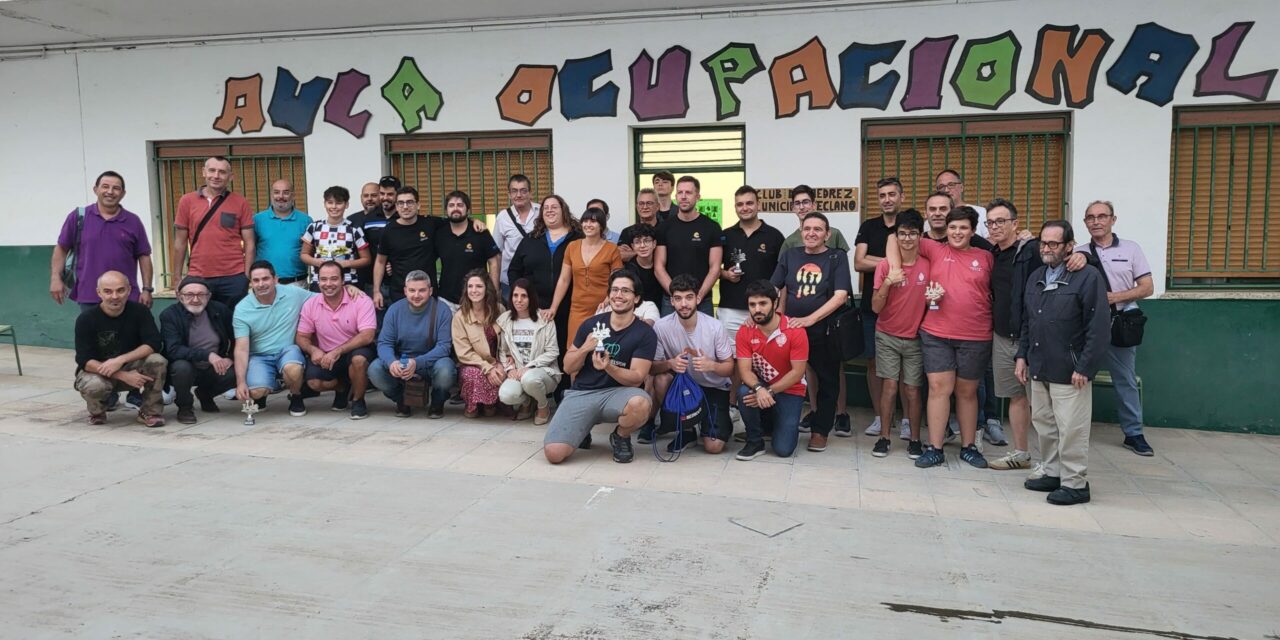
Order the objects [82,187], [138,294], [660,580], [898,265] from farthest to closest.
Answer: [82,187], [138,294], [898,265], [660,580]

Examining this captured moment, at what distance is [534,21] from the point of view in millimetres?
8664

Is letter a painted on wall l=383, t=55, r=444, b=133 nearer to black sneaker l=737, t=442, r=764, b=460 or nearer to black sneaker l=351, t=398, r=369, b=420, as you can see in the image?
black sneaker l=351, t=398, r=369, b=420

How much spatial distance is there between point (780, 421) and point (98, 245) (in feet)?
19.1

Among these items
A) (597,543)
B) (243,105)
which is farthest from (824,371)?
(243,105)

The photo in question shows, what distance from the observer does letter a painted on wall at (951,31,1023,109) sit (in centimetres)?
762

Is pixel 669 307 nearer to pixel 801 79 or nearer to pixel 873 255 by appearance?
pixel 873 255

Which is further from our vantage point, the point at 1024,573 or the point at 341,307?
the point at 341,307

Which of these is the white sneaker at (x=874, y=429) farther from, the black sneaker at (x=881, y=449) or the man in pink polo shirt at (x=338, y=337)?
the man in pink polo shirt at (x=338, y=337)

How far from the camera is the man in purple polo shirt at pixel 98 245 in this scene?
7457mm

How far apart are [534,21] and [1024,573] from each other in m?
6.71

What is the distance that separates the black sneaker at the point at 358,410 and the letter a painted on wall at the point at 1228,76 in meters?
7.37

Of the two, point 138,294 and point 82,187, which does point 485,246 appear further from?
point 82,187

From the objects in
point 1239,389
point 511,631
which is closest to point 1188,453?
point 1239,389

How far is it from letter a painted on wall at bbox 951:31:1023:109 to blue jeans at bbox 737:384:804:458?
3426 millimetres
